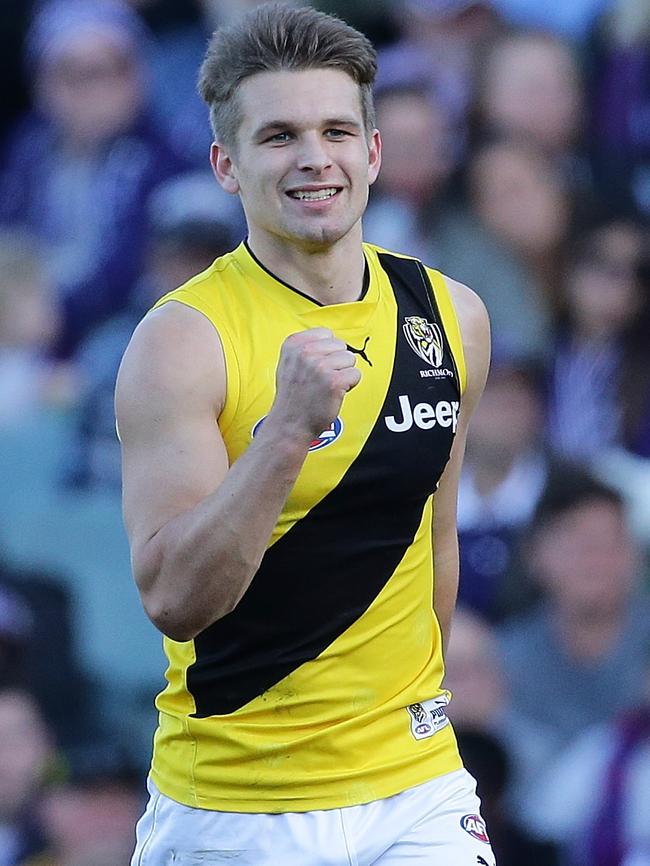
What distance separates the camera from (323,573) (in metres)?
3.18

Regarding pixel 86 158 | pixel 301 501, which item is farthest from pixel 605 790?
pixel 86 158

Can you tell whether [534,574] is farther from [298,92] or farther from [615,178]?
[298,92]

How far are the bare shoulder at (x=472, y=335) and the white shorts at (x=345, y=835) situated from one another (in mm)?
900

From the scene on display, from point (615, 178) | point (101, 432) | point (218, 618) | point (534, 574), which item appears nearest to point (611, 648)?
point (534, 574)

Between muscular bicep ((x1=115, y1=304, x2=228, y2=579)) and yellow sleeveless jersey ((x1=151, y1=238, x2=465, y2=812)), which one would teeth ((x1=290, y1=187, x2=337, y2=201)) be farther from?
muscular bicep ((x1=115, y1=304, x2=228, y2=579))

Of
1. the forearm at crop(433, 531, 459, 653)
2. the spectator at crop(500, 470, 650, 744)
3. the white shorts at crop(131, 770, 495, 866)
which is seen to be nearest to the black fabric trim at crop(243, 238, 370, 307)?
the forearm at crop(433, 531, 459, 653)

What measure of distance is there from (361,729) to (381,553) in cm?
37

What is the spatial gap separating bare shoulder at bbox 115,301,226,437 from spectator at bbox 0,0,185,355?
384 centimetres

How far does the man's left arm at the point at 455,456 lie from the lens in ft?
11.5

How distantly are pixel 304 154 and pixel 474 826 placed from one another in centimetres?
148

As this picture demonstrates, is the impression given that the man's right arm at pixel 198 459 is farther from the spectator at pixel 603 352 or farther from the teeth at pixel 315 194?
the spectator at pixel 603 352

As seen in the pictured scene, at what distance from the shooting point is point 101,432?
6.80 meters

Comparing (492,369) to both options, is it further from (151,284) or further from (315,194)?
(315,194)

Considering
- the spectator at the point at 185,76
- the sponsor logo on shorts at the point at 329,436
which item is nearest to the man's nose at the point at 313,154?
the sponsor logo on shorts at the point at 329,436
